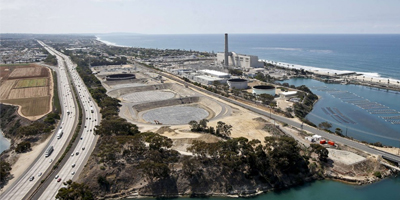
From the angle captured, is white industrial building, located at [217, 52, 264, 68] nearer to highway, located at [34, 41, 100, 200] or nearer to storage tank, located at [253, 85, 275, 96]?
storage tank, located at [253, 85, 275, 96]

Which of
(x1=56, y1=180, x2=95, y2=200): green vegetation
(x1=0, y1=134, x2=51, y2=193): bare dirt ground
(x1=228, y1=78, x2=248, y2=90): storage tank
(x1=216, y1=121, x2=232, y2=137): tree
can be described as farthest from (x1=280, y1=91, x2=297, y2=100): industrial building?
(x1=0, y1=134, x2=51, y2=193): bare dirt ground

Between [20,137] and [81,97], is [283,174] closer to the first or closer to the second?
[20,137]

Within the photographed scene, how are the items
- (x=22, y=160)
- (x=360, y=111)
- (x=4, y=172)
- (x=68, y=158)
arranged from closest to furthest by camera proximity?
(x=4, y=172) → (x=68, y=158) → (x=22, y=160) → (x=360, y=111)


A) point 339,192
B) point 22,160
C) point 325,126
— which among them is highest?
point 325,126

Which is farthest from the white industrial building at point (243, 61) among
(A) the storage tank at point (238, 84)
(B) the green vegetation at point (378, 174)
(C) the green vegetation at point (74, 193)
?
(C) the green vegetation at point (74, 193)

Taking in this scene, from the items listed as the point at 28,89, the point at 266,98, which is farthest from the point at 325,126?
the point at 28,89

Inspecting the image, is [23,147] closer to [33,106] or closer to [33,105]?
[33,106]
